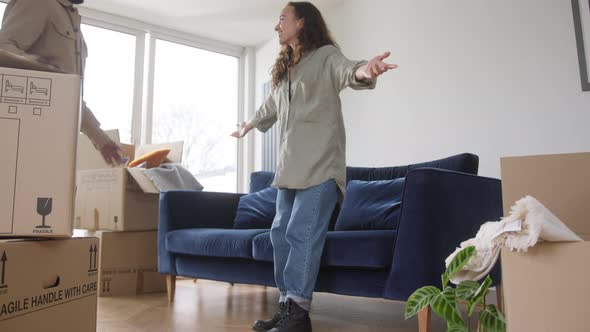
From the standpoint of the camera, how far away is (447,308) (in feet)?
3.05

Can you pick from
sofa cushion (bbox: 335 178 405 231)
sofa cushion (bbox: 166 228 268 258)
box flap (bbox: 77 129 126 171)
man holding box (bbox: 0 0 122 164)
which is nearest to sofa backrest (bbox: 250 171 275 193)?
sofa cushion (bbox: 166 228 268 258)

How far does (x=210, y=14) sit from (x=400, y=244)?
2.90 m

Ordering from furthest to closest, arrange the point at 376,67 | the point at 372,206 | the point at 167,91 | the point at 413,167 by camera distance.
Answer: the point at 167,91 < the point at 413,167 < the point at 372,206 < the point at 376,67

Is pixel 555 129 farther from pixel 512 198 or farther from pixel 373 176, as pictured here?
pixel 512 198

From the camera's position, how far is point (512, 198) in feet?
2.86

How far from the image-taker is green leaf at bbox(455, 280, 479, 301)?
0.95 m

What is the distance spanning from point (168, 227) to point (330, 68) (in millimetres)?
1294

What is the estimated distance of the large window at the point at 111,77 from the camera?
3.69m

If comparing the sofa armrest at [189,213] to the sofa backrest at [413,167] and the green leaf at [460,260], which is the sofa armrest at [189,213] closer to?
the sofa backrest at [413,167]

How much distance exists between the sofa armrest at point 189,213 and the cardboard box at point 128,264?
0.38 m

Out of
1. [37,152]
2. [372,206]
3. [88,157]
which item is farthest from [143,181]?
[37,152]

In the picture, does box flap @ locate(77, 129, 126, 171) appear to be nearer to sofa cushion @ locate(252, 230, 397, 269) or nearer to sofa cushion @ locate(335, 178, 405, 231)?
sofa cushion @ locate(335, 178, 405, 231)

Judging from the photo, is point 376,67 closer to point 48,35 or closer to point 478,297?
point 478,297

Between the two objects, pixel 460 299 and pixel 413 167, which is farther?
pixel 413 167
